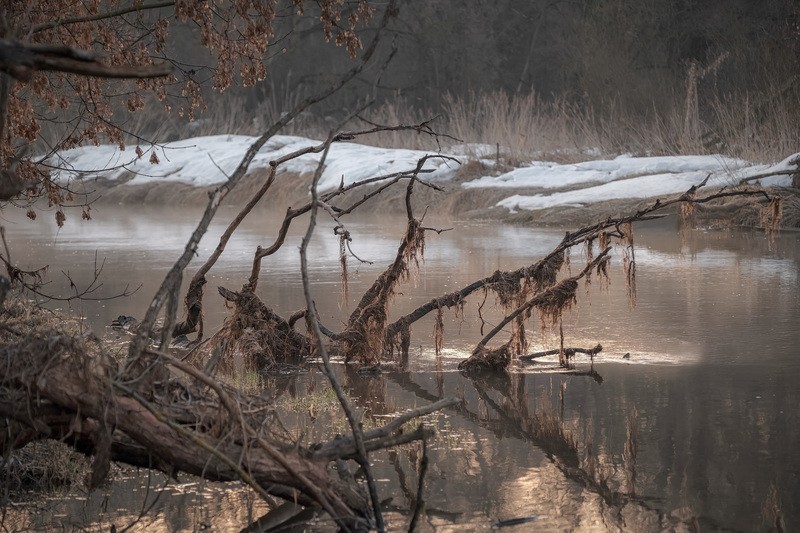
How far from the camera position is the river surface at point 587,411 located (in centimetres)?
511

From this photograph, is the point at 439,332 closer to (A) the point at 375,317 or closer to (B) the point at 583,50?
(A) the point at 375,317

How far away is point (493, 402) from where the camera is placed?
722 centimetres

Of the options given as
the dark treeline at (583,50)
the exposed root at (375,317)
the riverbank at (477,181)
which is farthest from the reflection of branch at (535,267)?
the dark treeline at (583,50)

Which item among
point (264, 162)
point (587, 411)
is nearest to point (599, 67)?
point (264, 162)

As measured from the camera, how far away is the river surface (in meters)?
5.11

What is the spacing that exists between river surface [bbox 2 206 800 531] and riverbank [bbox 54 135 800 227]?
4.29 m

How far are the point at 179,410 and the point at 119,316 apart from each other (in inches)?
221

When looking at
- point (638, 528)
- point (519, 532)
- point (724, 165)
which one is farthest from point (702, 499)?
point (724, 165)

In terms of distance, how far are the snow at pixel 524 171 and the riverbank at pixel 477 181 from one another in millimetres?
23

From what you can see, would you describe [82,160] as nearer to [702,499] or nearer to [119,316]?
[119,316]

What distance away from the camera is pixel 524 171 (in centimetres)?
2383

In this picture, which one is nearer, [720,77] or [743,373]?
[743,373]

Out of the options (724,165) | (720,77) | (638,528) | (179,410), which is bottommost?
(638,528)

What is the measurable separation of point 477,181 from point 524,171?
0.97m
